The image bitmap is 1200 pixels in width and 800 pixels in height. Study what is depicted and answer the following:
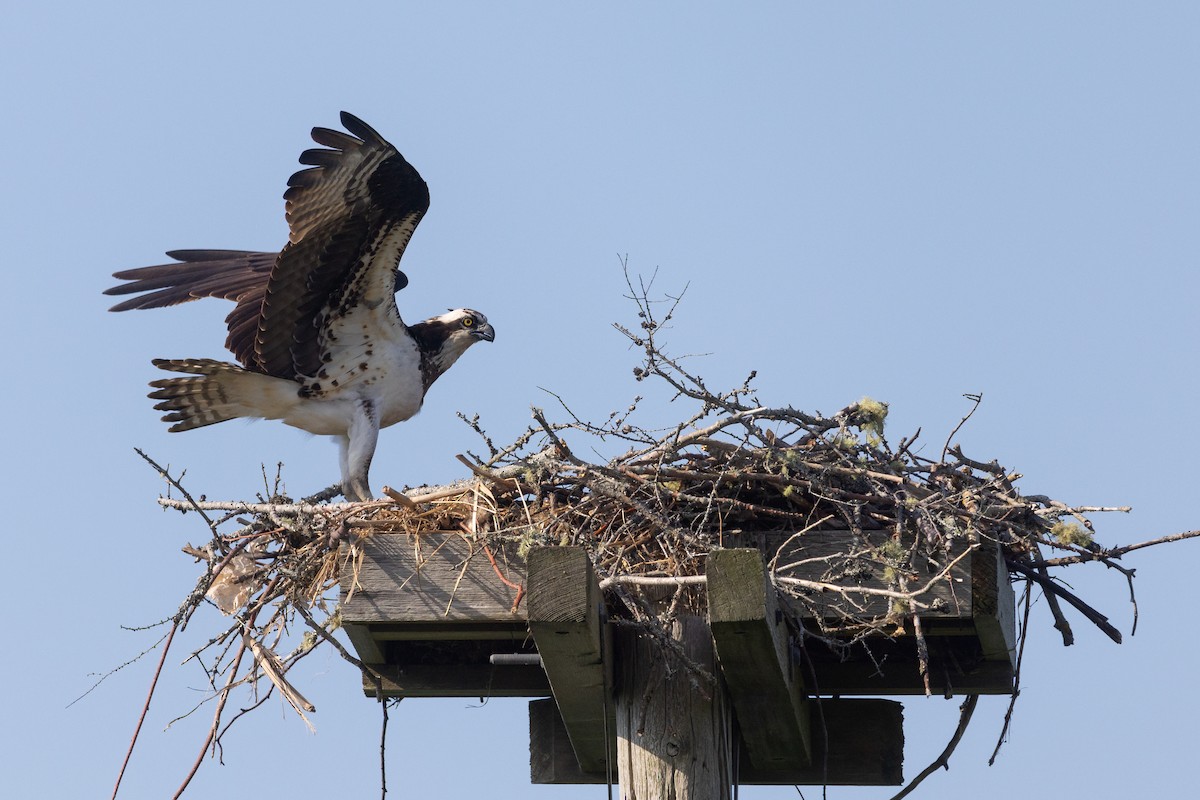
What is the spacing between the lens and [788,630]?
12.4ft

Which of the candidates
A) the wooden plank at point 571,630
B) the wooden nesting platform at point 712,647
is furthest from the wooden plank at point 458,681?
the wooden plank at point 571,630

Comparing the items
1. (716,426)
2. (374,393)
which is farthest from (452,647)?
(374,393)

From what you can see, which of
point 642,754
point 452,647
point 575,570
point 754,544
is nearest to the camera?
point 575,570

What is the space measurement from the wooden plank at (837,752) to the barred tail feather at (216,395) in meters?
2.47

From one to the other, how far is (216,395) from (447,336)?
3.64 ft

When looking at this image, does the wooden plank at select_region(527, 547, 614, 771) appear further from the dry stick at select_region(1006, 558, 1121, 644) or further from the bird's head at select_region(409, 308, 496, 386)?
the bird's head at select_region(409, 308, 496, 386)

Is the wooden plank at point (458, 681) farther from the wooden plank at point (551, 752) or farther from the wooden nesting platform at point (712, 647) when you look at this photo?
the wooden plank at point (551, 752)

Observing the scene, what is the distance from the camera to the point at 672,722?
371 cm

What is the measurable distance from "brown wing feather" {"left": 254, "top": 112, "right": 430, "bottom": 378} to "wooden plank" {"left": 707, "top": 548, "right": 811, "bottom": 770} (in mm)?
2774

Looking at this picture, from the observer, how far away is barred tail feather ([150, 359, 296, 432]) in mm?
6148

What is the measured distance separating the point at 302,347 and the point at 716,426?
2705mm

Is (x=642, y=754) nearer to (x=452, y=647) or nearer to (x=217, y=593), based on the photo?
(x=452, y=647)

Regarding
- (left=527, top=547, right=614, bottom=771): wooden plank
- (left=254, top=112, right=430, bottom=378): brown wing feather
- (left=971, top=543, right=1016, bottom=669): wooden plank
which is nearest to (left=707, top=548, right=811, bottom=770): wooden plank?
(left=527, top=547, right=614, bottom=771): wooden plank

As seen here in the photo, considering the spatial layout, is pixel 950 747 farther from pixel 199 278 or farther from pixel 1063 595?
pixel 199 278
